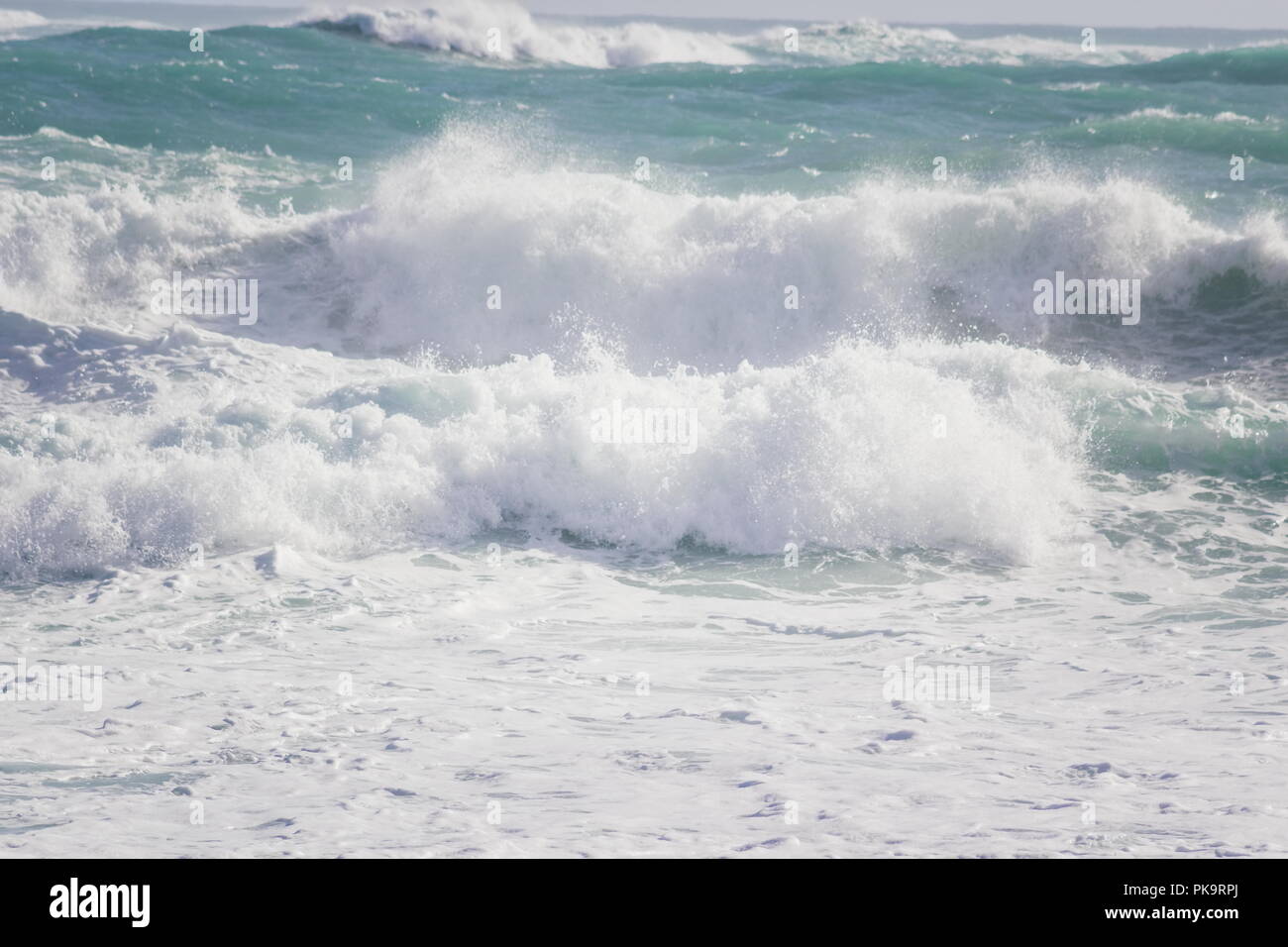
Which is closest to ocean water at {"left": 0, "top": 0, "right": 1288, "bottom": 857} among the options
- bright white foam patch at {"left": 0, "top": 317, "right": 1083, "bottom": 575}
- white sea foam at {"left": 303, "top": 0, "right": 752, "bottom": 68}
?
bright white foam patch at {"left": 0, "top": 317, "right": 1083, "bottom": 575}

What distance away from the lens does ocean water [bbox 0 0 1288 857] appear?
5625 millimetres

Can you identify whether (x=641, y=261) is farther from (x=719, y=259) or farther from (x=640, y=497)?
(x=640, y=497)

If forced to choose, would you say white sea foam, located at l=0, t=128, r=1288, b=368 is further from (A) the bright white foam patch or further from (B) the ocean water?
(A) the bright white foam patch

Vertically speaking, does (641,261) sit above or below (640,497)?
above

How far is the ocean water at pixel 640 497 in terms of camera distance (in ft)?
Answer: 18.5

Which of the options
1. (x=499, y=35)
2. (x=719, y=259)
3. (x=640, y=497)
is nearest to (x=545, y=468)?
(x=640, y=497)

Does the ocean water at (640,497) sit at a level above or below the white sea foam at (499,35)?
below

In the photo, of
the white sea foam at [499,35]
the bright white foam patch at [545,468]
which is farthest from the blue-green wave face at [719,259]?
the white sea foam at [499,35]

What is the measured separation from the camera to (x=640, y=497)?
998 cm

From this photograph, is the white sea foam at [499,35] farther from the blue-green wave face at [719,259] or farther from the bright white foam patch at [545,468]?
the bright white foam patch at [545,468]

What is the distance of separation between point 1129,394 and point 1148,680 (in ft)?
18.8

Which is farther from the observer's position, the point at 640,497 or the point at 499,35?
the point at 499,35

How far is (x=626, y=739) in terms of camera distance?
20.3 feet

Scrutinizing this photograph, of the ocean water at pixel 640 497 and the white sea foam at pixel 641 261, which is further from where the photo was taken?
the white sea foam at pixel 641 261
